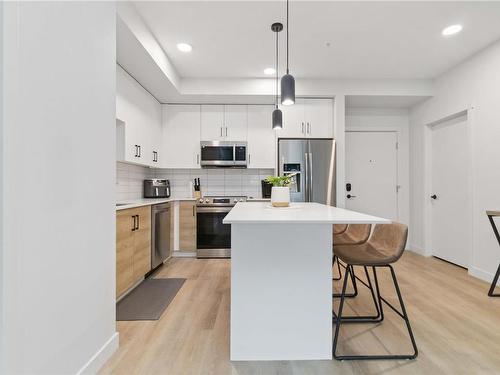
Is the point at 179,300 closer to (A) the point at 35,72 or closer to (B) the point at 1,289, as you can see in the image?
(B) the point at 1,289

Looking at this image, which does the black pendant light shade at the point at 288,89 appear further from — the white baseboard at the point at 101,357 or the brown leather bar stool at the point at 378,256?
the white baseboard at the point at 101,357

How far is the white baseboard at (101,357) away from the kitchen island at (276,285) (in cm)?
75

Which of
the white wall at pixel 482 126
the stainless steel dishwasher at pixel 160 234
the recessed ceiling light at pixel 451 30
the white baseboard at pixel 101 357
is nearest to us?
the white baseboard at pixel 101 357

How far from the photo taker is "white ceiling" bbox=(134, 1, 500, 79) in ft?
7.61

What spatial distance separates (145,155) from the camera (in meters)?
3.50

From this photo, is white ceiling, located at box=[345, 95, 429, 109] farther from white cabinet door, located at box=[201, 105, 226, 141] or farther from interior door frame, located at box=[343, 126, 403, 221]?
white cabinet door, located at box=[201, 105, 226, 141]

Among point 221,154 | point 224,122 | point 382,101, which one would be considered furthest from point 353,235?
point 382,101

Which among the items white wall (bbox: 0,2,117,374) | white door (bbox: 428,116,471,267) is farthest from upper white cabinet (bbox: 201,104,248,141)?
white door (bbox: 428,116,471,267)

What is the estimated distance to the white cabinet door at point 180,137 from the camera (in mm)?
4117

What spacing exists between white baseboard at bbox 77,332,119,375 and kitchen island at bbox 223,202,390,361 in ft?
2.46

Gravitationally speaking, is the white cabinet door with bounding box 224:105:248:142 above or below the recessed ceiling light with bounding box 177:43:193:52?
below

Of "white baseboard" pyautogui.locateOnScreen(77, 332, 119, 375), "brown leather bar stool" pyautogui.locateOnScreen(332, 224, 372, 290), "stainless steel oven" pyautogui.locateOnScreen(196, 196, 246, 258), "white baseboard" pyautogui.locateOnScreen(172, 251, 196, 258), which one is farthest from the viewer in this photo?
"white baseboard" pyautogui.locateOnScreen(172, 251, 196, 258)

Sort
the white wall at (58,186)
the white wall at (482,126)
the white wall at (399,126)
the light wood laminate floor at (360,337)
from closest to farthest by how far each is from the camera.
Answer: the white wall at (58,186) < the light wood laminate floor at (360,337) < the white wall at (482,126) < the white wall at (399,126)

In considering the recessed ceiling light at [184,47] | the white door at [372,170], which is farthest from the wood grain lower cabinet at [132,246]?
the white door at [372,170]
